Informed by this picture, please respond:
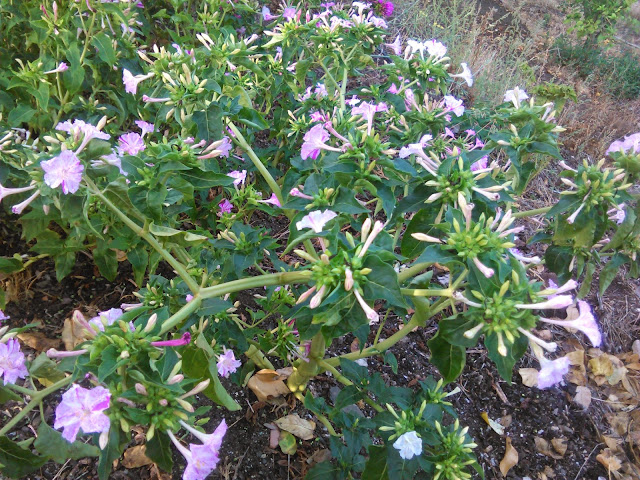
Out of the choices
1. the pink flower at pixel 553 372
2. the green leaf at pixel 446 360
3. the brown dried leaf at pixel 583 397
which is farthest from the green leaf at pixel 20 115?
the brown dried leaf at pixel 583 397

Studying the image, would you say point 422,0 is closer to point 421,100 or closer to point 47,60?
point 421,100

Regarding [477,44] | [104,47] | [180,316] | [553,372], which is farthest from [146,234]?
[477,44]

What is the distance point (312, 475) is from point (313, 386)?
0.74 m

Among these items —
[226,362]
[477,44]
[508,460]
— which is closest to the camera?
[226,362]

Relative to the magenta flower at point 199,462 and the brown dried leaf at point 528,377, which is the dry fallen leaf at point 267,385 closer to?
the magenta flower at point 199,462

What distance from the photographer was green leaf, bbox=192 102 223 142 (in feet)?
5.80

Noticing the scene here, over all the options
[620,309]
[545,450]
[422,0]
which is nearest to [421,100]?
[545,450]

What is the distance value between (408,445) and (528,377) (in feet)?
5.47

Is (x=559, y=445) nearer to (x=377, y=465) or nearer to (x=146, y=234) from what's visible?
(x=377, y=465)

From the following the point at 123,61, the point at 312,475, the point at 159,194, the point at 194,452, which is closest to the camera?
the point at 194,452

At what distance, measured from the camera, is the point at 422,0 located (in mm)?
6992

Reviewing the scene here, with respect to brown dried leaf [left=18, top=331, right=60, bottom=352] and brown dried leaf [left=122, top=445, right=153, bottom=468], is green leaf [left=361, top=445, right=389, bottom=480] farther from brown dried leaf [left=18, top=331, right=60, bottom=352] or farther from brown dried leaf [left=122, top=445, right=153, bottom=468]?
brown dried leaf [left=18, top=331, right=60, bottom=352]

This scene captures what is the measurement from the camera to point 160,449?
131 centimetres

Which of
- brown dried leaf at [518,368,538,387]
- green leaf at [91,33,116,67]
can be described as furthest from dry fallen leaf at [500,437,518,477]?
green leaf at [91,33,116,67]
